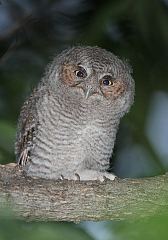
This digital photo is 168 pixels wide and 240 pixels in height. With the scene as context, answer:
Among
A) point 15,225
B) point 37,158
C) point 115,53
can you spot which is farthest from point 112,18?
point 15,225

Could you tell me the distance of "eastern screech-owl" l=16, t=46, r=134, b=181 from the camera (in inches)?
101

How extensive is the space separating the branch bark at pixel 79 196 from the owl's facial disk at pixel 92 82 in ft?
3.13

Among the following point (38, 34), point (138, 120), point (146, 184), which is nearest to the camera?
point (146, 184)

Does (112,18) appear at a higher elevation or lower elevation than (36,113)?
higher

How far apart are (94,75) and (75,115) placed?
0.26 m

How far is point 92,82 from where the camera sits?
2.66 m

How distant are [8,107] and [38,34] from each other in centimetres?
64

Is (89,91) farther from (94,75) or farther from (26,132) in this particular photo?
(26,132)

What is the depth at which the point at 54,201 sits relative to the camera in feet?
5.78

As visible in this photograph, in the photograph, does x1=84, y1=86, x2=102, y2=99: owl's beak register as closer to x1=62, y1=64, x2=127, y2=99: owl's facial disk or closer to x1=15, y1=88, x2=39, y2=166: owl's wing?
x1=62, y1=64, x2=127, y2=99: owl's facial disk

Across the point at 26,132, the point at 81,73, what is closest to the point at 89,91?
the point at 81,73

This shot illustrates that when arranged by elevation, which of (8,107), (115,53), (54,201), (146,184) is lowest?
(54,201)

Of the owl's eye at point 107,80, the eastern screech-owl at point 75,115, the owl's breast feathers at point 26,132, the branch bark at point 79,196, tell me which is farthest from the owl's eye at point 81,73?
the branch bark at point 79,196

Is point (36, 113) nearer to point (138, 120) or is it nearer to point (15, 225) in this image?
point (138, 120)
